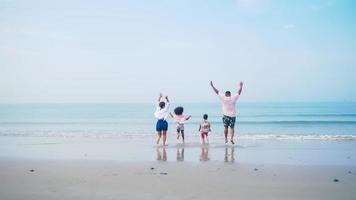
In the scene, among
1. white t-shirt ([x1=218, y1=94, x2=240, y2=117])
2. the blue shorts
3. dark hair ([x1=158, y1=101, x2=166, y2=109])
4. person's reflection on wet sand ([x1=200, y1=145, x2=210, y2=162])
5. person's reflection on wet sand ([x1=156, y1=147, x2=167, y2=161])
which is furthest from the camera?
the blue shorts

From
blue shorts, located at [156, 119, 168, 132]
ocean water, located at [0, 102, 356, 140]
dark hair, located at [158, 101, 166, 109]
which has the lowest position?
ocean water, located at [0, 102, 356, 140]

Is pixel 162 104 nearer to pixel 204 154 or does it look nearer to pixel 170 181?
pixel 204 154

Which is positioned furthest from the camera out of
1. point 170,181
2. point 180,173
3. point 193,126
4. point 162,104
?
point 193,126

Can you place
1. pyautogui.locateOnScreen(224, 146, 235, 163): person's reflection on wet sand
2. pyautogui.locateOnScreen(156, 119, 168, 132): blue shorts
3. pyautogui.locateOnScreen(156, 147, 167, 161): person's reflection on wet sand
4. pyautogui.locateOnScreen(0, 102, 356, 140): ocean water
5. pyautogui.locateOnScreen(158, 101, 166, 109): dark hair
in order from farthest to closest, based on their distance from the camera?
pyautogui.locateOnScreen(0, 102, 356, 140): ocean water → pyautogui.locateOnScreen(156, 119, 168, 132): blue shorts → pyautogui.locateOnScreen(158, 101, 166, 109): dark hair → pyautogui.locateOnScreen(156, 147, 167, 161): person's reflection on wet sand → pyautogui.locateOnScreen(224, 146, 235, 163): person's reflection on wet sand

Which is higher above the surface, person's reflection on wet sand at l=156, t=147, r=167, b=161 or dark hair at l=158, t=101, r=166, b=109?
dark hair at l=158, t=101, r=166, b=109

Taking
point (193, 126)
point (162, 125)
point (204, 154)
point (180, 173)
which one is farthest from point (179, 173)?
point (193, 126)

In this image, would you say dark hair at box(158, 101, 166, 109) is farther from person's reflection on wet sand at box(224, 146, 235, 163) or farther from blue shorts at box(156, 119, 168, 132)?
person's reflection on wet sand at box(224, 146, 235, 163)

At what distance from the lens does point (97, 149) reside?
13648 mm

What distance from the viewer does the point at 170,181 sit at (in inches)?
295

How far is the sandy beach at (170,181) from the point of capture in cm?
642

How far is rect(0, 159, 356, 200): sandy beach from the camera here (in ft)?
21.1

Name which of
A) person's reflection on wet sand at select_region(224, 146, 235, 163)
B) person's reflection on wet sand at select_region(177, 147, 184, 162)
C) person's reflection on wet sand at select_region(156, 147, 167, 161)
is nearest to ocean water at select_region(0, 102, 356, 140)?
person's reflection on wet sand at select_region(224, 146, 235, 163)

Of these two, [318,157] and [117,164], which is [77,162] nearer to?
[117,164]

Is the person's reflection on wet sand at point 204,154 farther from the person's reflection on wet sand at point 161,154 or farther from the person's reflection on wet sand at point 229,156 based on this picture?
the person's reflection on wet sand at point 161,154
